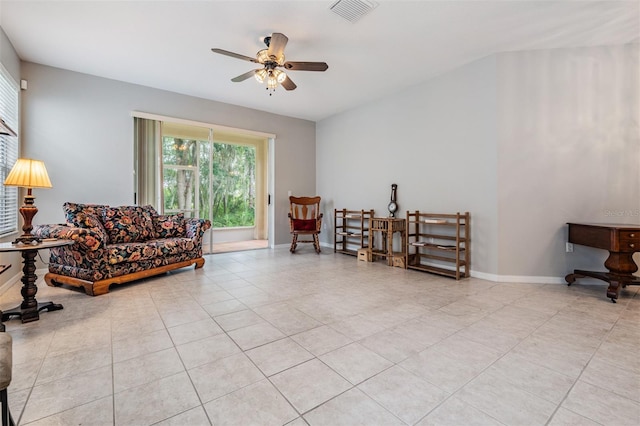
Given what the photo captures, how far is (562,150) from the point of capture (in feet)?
10.9

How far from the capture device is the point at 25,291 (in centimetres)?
229

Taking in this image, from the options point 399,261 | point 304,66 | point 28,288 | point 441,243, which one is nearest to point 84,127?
point 28,288

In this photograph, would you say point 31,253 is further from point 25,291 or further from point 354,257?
point 354,257

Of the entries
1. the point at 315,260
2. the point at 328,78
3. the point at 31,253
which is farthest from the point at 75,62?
the point at 315,260

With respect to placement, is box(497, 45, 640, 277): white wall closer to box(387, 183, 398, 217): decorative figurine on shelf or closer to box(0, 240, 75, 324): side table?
box(387, 183, 398, 217): decorative figurine on shelf

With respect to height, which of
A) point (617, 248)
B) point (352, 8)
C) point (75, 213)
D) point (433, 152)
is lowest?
point (617, 248)

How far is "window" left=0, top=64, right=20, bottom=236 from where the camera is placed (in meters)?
3.04

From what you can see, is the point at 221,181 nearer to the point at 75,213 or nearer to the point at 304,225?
the point at 304,225

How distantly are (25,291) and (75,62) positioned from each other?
3.01 m

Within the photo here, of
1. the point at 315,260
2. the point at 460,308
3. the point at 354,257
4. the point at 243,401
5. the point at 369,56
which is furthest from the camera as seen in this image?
the point at 354,257

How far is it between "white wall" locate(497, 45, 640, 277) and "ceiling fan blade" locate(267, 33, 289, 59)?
105 inches

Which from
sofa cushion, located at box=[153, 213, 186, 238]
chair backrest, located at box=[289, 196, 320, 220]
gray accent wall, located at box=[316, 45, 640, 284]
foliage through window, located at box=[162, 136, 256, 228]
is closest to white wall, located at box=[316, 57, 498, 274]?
gray accent wall, located at box=[316, 45, 640, 284]

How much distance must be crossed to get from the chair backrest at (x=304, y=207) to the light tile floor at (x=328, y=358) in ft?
9.19

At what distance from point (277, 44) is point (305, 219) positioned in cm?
337
